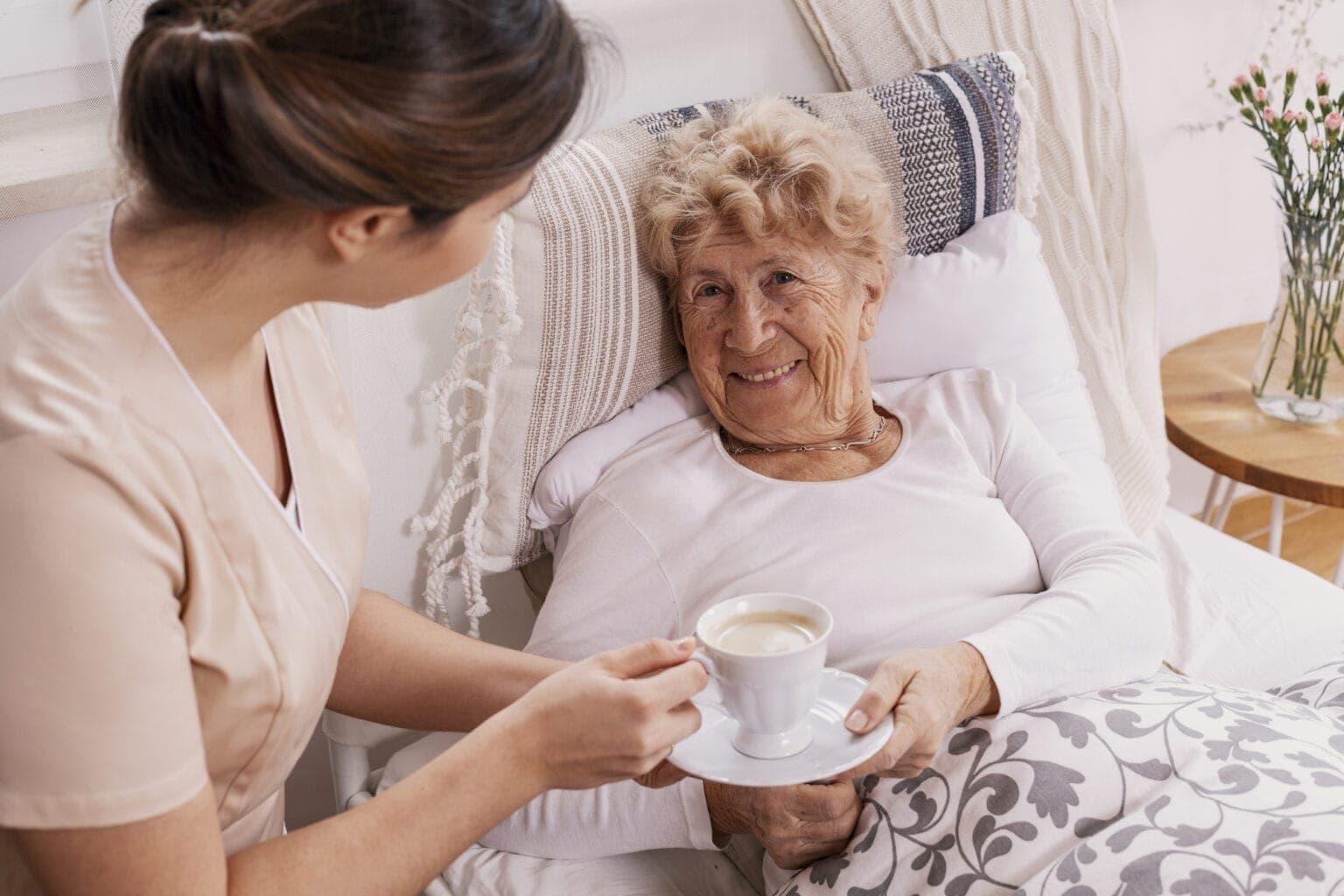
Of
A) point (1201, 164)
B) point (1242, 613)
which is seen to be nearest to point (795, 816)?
point (1242, 613)

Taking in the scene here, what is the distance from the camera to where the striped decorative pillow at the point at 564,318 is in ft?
4.57

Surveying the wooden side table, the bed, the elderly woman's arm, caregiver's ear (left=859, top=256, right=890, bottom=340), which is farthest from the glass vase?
caregiver's ear (left=859, top=256, right=890, bottom=340)

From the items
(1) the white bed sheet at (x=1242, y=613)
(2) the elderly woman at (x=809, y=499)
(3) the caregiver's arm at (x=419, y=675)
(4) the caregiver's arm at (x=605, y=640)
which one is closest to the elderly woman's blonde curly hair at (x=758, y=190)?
(2) the elderly woman at (x=809, y=499)

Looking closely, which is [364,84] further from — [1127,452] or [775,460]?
[1127,452]

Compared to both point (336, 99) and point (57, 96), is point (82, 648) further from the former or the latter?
point (57, 96)

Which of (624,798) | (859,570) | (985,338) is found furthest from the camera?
(985,338)

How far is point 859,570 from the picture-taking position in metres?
1.36

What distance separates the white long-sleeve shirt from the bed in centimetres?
20

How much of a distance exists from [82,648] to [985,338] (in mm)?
1198

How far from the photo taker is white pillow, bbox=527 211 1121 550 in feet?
5.12

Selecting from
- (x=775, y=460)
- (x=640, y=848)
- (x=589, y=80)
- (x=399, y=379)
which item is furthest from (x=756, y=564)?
(x=589, y=80)

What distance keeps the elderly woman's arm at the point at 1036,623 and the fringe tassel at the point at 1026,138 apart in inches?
13.9

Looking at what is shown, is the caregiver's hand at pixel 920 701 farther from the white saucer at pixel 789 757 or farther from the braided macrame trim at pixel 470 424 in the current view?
the braided macrame trim at pixel 470 424

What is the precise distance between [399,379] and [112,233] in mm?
625
